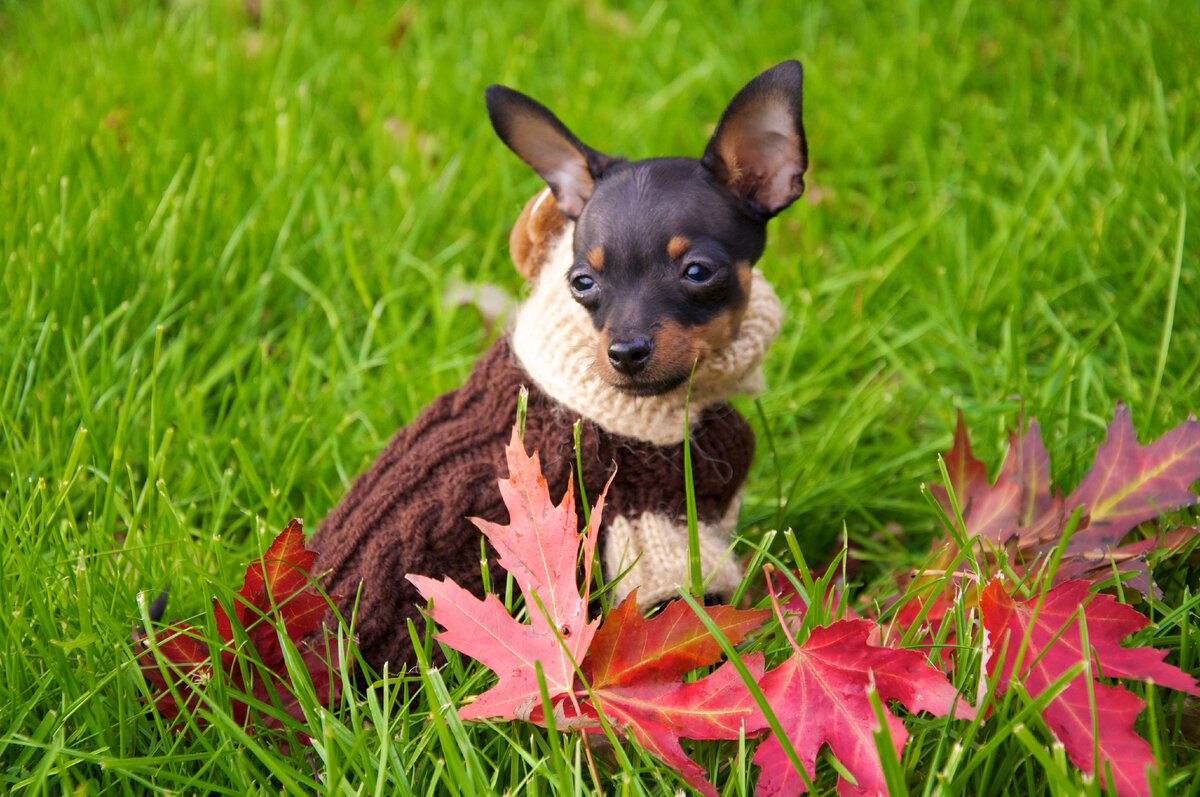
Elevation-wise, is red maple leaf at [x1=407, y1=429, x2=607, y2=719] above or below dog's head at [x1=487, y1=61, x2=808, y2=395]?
below

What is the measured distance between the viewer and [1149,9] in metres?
3.59

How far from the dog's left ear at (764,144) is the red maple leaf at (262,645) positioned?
0.95 metres

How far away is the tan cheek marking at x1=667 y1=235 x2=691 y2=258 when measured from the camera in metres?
1.66

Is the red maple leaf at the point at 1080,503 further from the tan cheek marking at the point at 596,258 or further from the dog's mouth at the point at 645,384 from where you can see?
the tan cheek marking at the point at 596,258

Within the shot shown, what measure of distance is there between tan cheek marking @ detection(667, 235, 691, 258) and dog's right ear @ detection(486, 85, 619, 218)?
0.24 meters

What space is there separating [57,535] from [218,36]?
9.27 ft

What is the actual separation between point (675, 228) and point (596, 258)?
0.47 feet

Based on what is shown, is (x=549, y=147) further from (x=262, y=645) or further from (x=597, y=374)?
(x=262, y=645)

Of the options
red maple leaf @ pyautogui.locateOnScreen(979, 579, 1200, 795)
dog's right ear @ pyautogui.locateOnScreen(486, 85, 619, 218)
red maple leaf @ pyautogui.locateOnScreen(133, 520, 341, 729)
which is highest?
dog's right ear @ pyautogui.locateOnScreen(486, 85, 619, 218)

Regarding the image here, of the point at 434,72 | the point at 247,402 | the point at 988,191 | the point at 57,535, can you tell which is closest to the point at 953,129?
the point at 988,191

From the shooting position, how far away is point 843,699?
1424 millimetres

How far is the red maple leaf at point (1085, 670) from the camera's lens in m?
1.33

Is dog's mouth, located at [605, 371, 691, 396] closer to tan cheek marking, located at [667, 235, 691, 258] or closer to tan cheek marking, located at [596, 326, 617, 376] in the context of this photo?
tan cheek marking, located at [596, 326, 617, 376]

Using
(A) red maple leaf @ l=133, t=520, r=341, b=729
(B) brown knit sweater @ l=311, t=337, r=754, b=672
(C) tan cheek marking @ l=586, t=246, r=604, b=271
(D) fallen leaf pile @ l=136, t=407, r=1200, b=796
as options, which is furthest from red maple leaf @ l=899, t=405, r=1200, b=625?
(A) red maple leaf @ l=133, t=520, r=341, b=729
